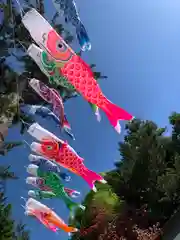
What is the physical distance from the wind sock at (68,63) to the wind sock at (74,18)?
1.71ft

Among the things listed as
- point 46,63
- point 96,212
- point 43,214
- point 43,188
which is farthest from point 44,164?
point 46,63

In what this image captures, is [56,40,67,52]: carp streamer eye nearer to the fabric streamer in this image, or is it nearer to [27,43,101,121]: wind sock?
[27,43,101,121]: wind sock

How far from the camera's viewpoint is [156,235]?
283 inches

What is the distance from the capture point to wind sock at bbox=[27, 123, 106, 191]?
291 inches

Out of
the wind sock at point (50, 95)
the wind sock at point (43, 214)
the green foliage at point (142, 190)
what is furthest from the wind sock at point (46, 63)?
the wind sock at point (43, 214)

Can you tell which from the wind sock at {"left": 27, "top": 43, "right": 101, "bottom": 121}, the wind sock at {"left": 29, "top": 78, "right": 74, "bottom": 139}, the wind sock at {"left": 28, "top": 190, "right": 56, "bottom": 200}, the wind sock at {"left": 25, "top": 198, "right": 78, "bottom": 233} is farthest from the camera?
the wind sock at {"left": 25, "top": 198, "right": 78, "bottom": 233}

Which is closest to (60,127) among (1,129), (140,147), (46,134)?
(46,134)

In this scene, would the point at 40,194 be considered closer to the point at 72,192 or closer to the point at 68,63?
the point at 72,192

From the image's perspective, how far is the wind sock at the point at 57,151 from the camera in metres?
7.39

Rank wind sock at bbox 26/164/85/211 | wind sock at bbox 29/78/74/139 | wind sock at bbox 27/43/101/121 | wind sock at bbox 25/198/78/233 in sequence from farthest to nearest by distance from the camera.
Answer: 1. wind sock at bbox 25/198/78/233
2. wind sock at bbox 26/164/85/211
3. wind sock at bbox 29/78/74/139
4. wind sock at bbox 27/43/101/121

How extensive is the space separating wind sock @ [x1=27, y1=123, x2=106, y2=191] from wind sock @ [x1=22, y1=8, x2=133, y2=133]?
1.78m

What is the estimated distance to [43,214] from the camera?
29.1ft

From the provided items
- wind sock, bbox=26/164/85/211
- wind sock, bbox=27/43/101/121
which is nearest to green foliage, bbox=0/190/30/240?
wind sock, bbox=26/164/85/211

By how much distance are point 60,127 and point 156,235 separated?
8.97 ft
